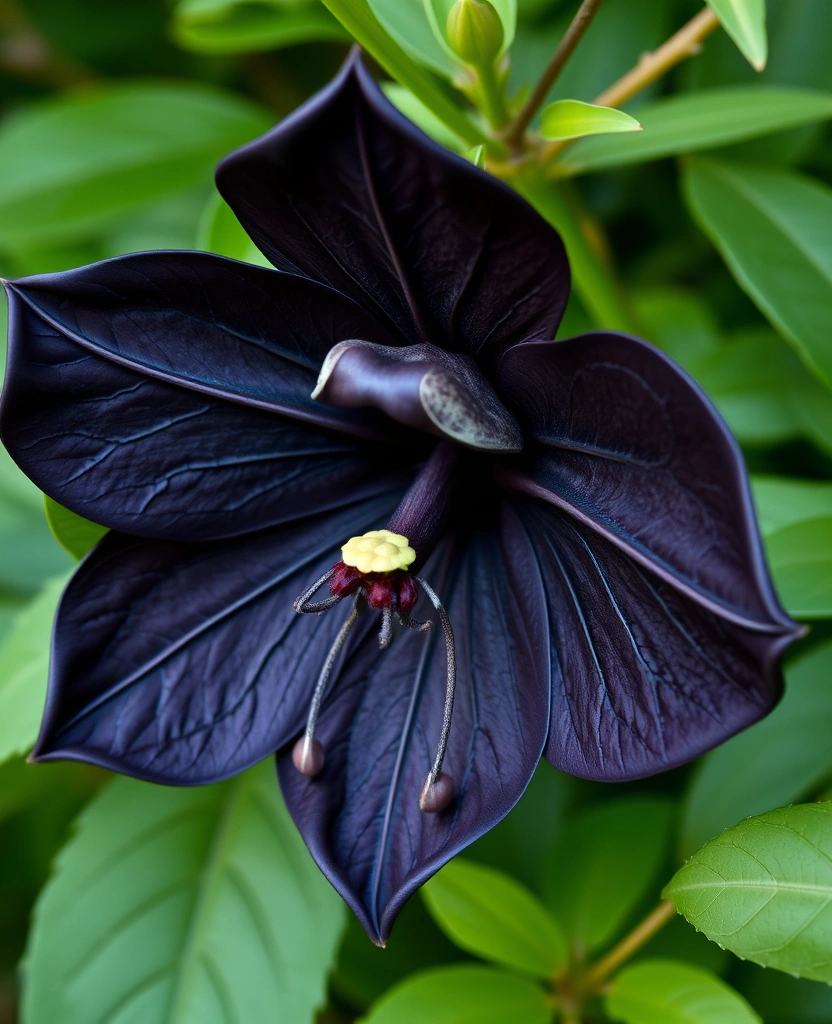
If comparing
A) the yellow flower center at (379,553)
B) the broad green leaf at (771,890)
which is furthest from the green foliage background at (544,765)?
the yellow flower center at (379,553)

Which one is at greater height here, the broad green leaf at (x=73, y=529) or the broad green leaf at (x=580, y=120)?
the broad green leaf at (x=580, y=120)

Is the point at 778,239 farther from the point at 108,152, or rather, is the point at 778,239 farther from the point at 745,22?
the point at 108,152

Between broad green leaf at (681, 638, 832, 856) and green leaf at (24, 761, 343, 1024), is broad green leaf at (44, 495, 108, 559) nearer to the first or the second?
green leaf at (24, 761, 343, 1024)

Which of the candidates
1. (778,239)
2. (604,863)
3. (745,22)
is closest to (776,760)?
(604,863)

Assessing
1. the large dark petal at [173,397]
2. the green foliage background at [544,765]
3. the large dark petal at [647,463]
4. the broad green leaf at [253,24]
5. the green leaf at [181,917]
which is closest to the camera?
the large dark petal at [647,463]

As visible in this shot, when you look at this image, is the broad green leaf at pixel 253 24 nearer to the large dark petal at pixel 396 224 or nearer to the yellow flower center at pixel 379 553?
the large dark petal at pixel 396 224

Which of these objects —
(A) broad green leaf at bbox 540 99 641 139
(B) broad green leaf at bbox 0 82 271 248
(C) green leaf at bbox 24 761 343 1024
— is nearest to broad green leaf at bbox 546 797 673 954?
(C) green leaf at bbox 24 761 343 1024

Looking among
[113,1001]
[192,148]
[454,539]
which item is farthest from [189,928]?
[192,148]
